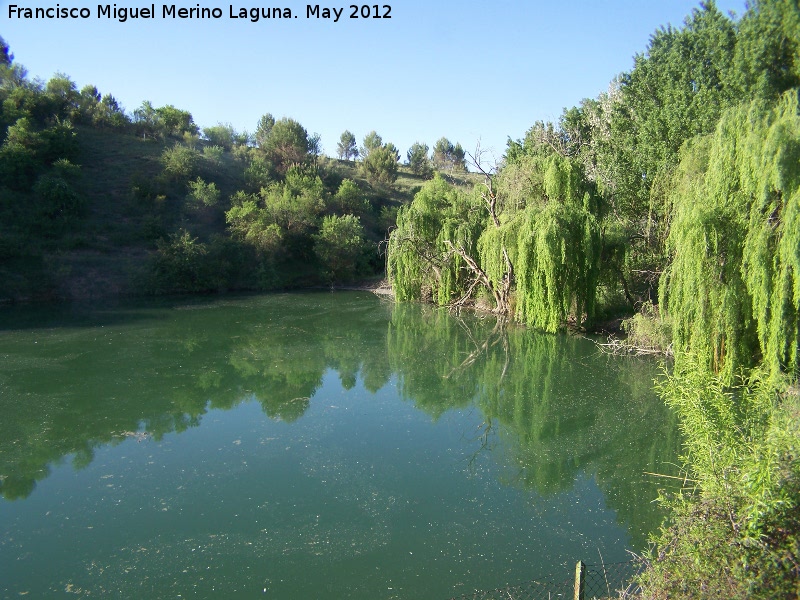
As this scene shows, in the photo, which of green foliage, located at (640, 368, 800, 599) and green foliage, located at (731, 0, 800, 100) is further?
green foliage, located at (731, 0, 800, 100)

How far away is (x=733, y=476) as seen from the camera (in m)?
4.78

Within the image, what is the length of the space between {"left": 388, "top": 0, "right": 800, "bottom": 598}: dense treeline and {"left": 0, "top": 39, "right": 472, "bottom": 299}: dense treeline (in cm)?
1106

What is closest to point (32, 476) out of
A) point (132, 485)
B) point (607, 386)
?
point (132, 485)

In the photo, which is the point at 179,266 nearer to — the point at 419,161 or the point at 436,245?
the point at 436,245

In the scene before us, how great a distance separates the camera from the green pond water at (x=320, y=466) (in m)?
6.38

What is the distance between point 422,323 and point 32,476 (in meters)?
14.1

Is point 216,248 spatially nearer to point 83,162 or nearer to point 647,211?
point 83,162

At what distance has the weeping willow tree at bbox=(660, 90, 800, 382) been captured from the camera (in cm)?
966

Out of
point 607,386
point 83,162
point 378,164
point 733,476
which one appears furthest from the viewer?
point 378,164

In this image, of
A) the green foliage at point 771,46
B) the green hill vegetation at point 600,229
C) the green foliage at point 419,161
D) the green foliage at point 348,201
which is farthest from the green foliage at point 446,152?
the green foliage at point 771,46

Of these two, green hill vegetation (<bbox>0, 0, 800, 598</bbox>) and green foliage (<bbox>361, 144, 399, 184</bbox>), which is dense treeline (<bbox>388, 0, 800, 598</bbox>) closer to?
green hill vegetation (<bbox>0, 0, 800, 598</bbox>)

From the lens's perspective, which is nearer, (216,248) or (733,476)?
(733,476)

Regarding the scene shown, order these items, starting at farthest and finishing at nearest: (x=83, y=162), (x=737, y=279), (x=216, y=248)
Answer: (x=83, y=162), (x=216, y=248), (x=737, y=279)

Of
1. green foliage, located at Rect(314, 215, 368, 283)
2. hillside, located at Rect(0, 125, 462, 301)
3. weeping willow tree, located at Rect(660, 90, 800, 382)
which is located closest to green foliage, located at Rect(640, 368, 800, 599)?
weeping willow tree, located at Rect(660, 90, 800, 382)
